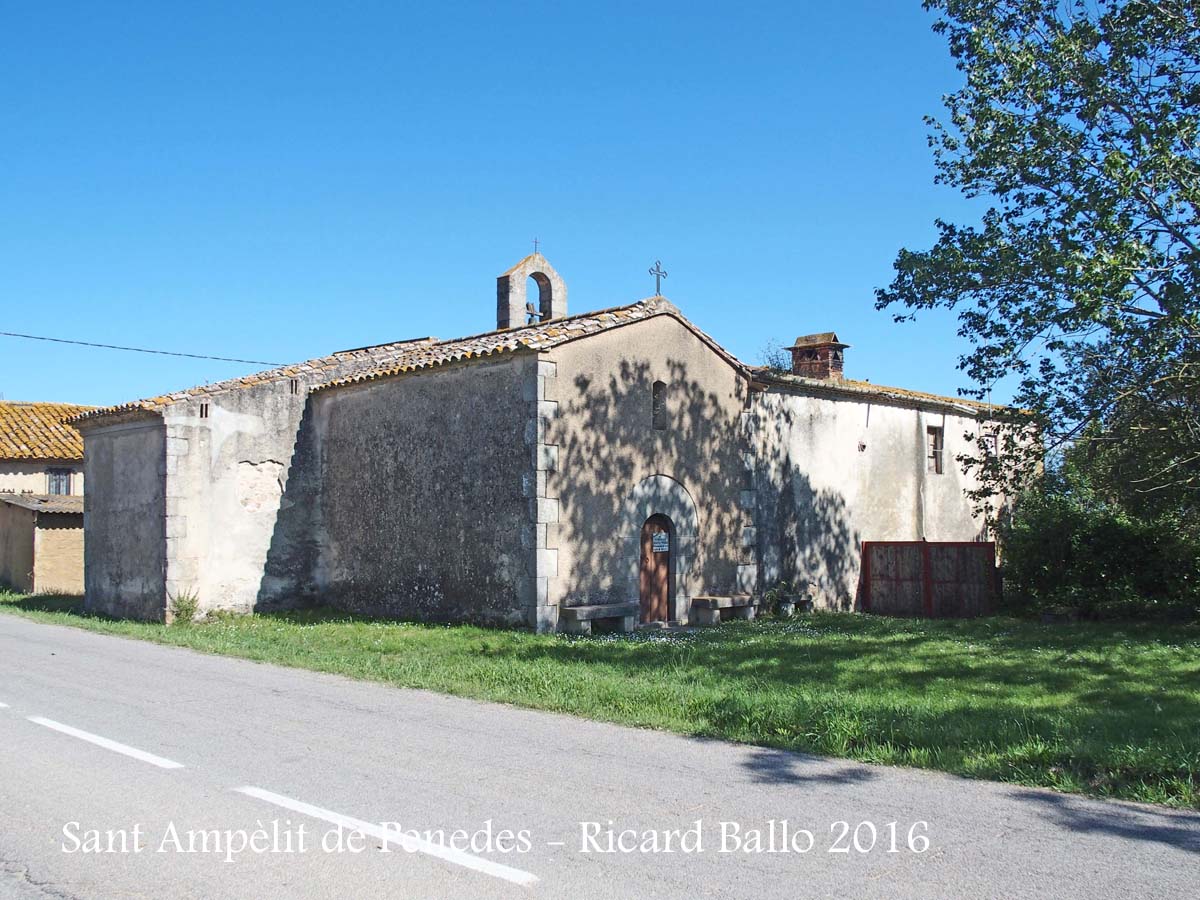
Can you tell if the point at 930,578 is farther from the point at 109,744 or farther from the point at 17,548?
the point at 17,548

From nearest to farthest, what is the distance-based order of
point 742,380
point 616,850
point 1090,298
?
1. point 616,850
2. point 1090,298
3. point 742,380

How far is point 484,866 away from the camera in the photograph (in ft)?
15.9

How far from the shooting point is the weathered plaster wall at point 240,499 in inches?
693

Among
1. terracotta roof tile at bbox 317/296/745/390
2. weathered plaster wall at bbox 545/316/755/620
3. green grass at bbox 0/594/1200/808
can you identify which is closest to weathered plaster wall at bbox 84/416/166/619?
green grass at bbox 0/594/1200/808

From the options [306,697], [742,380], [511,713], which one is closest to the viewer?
[511,713]

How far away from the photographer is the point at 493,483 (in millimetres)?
15859

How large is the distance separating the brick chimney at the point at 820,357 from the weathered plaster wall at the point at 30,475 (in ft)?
66.5

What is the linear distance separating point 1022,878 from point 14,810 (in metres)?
5.58

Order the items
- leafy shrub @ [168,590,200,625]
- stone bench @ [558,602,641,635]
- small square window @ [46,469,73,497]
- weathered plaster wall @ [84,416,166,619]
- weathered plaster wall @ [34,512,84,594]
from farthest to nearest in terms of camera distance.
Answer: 1. small square window @ [46,469,73,497]
2. weathered plaster wall @ [34,512,84,594]
3. weathered plaster wall @ [84,416,166,619]
4. leafy shrub @ [168,590,200,625]
5. stone bench @ [558,602,641,635]

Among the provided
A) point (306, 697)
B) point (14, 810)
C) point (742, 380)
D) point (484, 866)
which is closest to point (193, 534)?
point (306, 697)

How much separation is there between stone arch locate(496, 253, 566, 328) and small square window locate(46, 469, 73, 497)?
14.6 metres

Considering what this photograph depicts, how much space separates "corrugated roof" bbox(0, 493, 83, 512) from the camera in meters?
24.2

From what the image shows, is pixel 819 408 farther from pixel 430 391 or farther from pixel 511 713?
pixel 511 713

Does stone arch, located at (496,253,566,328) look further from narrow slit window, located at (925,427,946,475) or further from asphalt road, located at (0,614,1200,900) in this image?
asphalt road, located at (0,614,1200,900)
